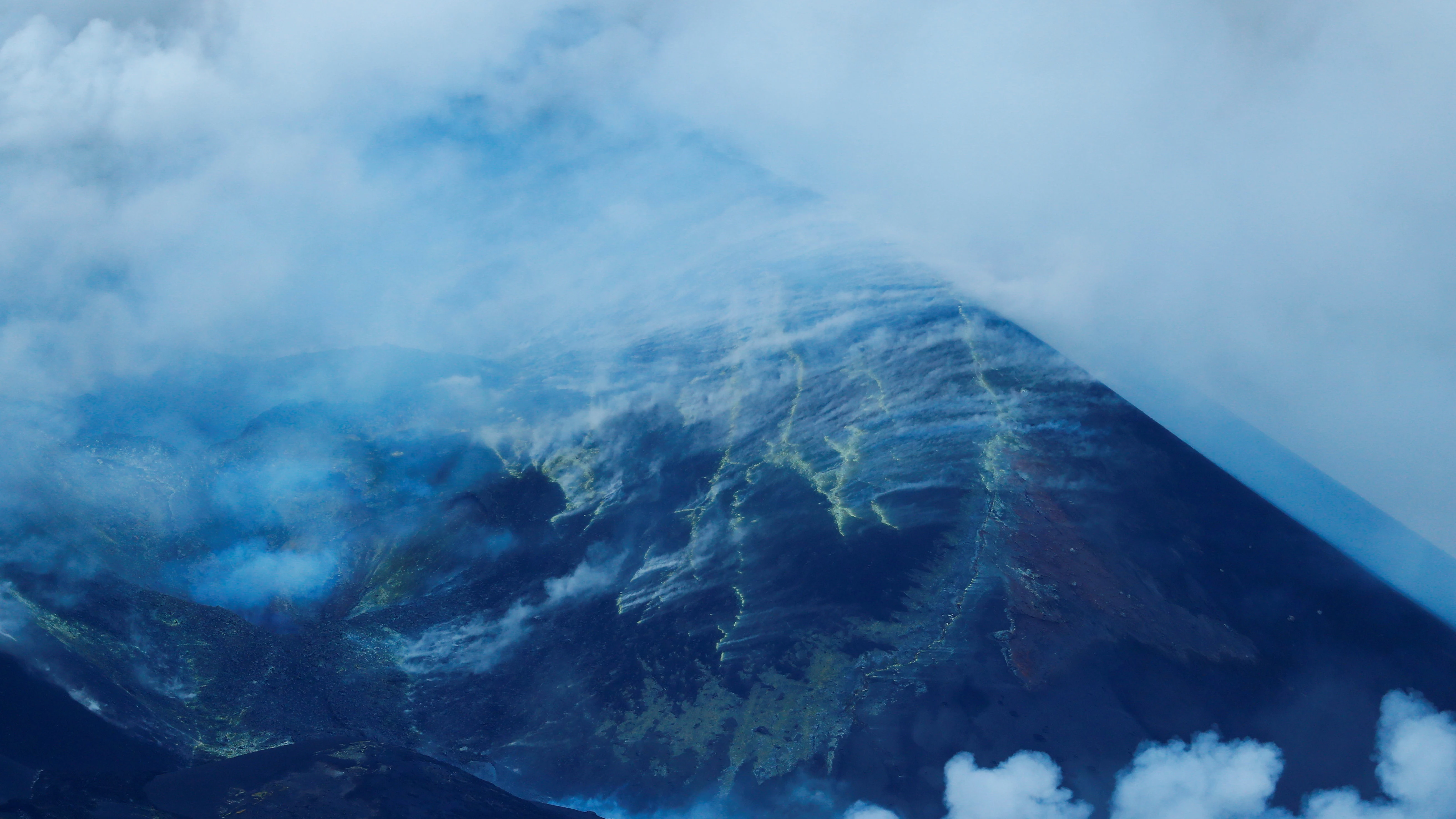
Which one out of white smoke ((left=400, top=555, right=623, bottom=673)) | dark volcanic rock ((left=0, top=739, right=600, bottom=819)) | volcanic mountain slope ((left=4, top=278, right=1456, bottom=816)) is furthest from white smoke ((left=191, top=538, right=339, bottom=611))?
dark volcanic rock ((left=0, top=739, right=600, bottom=819))

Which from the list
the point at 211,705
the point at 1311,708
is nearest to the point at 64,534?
the point at 211,705

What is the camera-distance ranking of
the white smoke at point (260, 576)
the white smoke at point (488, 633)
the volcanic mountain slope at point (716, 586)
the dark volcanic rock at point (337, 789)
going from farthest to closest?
1. the white smoke at point (260, 576)
2. the white smoke at point (488, 633)
3. the volcanic mountain slope at point (716, 586)
4. the dark volcanic rock at point (337, 789)

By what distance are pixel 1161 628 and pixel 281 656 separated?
26.5 metres

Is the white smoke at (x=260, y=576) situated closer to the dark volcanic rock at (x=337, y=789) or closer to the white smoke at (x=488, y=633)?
the white smoke at (x=488, y=633)

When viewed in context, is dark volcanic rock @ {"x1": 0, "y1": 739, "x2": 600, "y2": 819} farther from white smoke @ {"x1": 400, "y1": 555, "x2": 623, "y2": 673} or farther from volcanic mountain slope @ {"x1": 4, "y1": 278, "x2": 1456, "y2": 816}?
white smoke @ {"x1": 400, "y1": 555, "x2": 623, "y2": 673}

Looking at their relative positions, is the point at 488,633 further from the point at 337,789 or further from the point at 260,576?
the point at 260,576

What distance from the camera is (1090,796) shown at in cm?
2319

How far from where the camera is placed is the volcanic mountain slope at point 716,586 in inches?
949

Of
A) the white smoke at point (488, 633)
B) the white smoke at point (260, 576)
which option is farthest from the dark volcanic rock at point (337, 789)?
the white smoke at point (260, 576)

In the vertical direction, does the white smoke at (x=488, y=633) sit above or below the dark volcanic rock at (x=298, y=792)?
above

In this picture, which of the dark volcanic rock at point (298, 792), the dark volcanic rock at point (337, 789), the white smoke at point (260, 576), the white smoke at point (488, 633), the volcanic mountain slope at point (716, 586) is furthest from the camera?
the white smoke at point (260, 576)

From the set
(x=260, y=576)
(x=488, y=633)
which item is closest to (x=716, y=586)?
(x=488, y=633)

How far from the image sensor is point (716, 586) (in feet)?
91.1

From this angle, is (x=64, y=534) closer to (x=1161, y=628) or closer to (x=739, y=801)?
(x=739, y=801)
